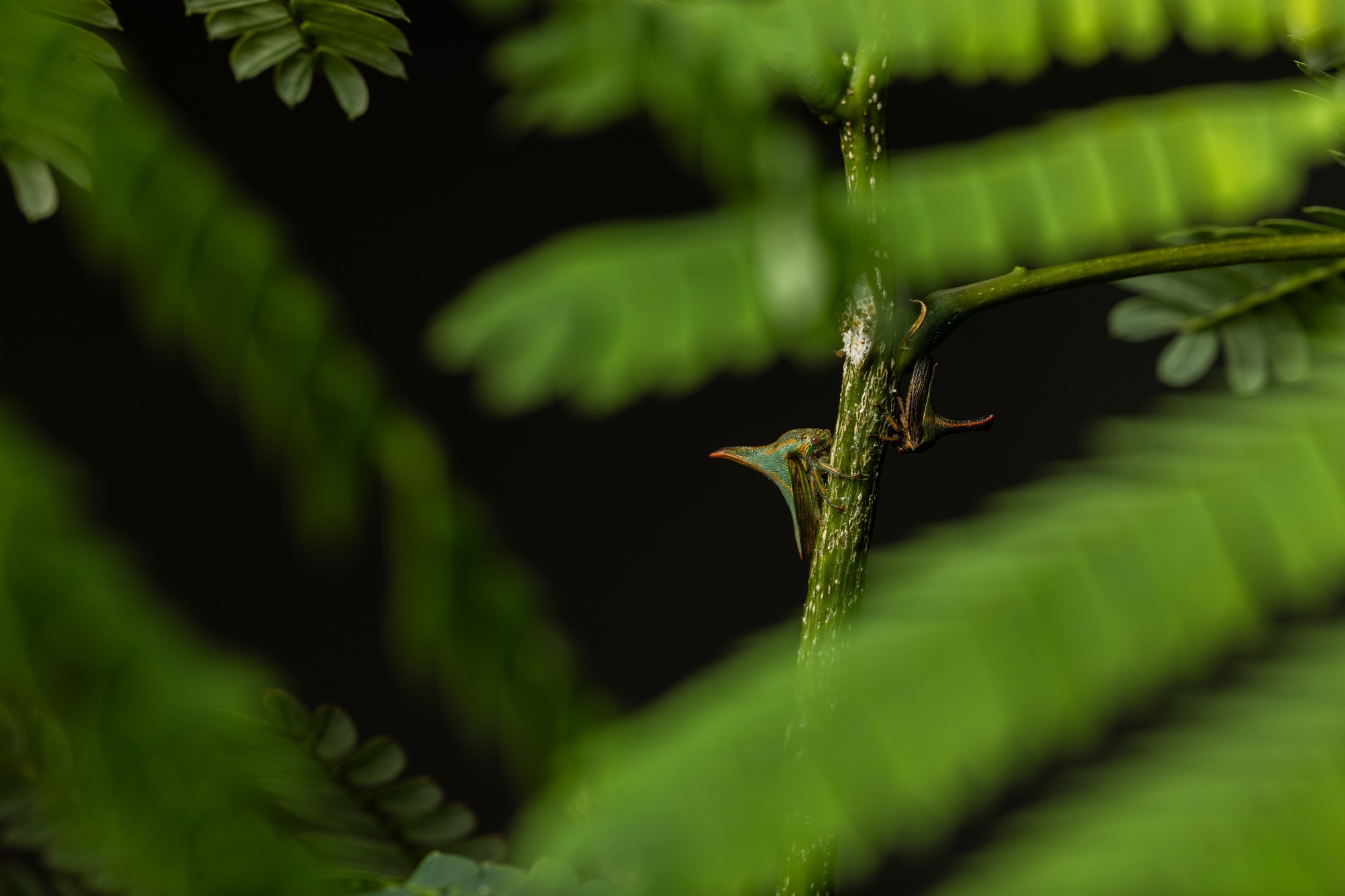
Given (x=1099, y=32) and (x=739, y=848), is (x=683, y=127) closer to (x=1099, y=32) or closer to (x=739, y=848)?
(x=739, y=848)

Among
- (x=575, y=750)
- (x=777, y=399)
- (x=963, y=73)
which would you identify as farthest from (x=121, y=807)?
(x=777, y=399)

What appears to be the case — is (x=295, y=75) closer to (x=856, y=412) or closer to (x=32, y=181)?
(x=32, y=181)

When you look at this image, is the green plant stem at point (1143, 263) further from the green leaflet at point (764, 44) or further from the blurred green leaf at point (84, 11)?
the blurred green leaf at point (84, 11)

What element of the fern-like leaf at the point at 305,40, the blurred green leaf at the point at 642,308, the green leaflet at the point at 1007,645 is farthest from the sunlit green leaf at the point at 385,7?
the green leaflet at the point at 1007,645

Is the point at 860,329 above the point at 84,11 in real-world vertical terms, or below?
below

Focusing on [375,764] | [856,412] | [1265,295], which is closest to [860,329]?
[856,412]
